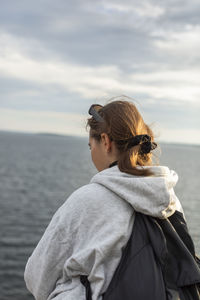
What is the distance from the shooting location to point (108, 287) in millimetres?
1706

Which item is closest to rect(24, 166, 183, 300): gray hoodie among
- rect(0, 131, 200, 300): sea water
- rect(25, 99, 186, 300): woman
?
rect(25, 99, 186, 300): woman

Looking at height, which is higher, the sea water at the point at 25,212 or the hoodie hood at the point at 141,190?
the hoodie hood at the point at 141,190

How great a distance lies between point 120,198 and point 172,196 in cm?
29

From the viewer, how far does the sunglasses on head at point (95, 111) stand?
199 cm

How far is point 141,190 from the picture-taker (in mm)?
1793

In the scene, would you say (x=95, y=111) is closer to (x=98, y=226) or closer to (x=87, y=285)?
(x=98, y=226)

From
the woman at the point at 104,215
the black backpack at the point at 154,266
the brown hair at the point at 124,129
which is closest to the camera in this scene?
the black backpack at the point at 154,266

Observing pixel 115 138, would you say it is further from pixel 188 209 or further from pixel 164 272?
pixel 188 209

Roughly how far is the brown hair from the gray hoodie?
6cm

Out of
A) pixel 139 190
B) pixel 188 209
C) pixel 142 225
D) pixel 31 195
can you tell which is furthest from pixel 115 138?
pixel 31 195

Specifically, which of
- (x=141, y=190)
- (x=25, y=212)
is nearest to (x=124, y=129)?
(x=141, y=190)

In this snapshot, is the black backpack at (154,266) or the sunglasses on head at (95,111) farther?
the sunglasses on head at (95,111)

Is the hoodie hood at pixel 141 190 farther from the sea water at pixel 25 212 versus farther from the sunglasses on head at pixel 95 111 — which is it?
the sea water at pixel 25 212

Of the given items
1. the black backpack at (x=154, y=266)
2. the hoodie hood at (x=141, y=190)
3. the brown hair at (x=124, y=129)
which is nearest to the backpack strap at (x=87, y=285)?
the black backpack at (x=154, y=266)
